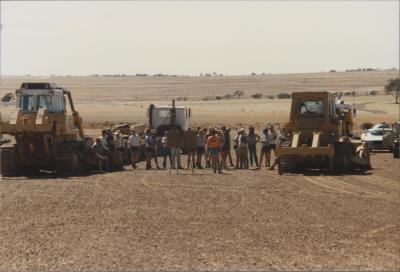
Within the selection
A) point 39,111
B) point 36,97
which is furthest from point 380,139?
point 39,111

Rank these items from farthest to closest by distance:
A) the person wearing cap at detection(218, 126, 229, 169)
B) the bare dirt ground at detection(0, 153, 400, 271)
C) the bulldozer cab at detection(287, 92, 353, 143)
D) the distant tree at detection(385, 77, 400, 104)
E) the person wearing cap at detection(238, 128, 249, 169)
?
the distant tree at detection(385, 77, 400, 104)
the person wearing cap at detection(218, 126, 229, 169)
the person wearing cap at detection(238, 128, 249, 169)
the bulldozer cab at detection(287, 92, 353, 143)
the bare dirt ground at detection(0, 153, 400, 271)

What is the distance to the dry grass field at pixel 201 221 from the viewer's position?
1233cm

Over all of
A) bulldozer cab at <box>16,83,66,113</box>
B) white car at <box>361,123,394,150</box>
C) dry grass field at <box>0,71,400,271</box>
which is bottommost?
white car at <box>361,123,394,150</box>

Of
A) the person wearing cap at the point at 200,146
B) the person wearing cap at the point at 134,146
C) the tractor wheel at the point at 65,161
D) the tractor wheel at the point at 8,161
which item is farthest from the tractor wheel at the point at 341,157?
the tractor wheel at the point at 8,161

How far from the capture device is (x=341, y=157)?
27203 millimetres

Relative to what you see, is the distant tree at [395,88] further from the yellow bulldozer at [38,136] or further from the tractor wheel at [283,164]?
the yellow bulldozer at [38,136]

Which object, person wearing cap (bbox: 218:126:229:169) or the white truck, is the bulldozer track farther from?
the white truck

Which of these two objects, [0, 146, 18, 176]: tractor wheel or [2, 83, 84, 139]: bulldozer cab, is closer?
[2, 83, 84, 139]: bulldozer cab

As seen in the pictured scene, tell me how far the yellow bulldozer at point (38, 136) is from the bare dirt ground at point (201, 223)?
268cm

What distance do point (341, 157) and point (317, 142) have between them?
36.6 inches

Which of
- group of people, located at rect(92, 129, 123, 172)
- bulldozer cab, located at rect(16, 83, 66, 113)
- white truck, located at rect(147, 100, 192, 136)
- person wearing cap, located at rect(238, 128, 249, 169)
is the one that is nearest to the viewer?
bulldozer cab, located at rect(16, 83, 66, 113)

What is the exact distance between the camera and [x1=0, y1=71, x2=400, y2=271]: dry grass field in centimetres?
1233

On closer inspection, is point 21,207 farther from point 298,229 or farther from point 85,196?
point 298,229

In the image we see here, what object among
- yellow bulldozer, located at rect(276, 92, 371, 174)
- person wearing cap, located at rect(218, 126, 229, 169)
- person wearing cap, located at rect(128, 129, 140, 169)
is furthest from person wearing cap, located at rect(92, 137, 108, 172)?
yellow bulldozer, located at rect(276, 92, 371, 174)
